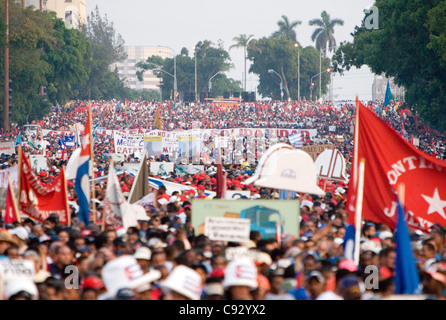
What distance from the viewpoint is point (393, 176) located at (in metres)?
10.9

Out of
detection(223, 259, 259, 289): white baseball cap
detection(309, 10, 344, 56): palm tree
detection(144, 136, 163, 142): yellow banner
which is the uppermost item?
detection(309, 10, 344, 56): palm tree

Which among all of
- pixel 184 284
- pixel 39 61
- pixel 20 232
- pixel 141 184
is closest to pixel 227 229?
pixel 20 232

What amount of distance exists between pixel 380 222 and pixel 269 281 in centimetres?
385

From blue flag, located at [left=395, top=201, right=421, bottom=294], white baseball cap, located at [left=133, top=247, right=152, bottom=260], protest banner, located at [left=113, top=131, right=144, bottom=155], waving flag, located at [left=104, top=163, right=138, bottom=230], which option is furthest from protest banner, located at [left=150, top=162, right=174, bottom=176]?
blue flag, located at [left=395, top=201, right=421, bottom=294]

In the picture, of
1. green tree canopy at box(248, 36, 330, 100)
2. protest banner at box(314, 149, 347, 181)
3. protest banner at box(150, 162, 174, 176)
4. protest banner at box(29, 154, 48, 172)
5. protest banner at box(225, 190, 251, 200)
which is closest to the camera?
protest banner at box(225, 190, 251, 200)

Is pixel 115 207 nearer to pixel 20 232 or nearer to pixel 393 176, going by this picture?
pixel 20 232

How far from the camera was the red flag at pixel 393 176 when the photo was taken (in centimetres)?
1057

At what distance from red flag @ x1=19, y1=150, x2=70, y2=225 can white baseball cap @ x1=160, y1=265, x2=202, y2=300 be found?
6682 mm

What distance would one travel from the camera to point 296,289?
23.5 feet

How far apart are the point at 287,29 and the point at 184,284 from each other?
5112 inches

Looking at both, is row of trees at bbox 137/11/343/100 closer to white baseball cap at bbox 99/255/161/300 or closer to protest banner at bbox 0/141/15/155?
protest banner at bbox 0/141/15/155

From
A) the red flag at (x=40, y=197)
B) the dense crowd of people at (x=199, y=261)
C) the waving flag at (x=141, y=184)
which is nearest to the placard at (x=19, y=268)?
the dense crowd of people at (x=199, y=261)

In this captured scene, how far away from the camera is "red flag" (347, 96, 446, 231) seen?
10.6 meters

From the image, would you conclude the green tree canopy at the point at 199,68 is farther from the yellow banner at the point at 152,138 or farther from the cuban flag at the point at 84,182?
the cuban flag at the point at 84,182
